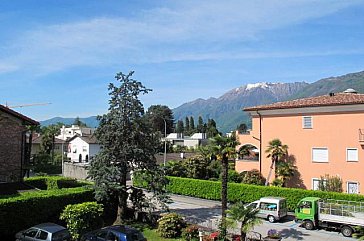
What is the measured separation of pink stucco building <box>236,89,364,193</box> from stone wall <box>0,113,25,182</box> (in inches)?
897

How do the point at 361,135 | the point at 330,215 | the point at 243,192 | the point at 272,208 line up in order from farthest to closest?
the point at 243,192 < the point at 361,135 < the point at 272,208 < the point at 330,215

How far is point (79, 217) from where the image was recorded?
20.5 m

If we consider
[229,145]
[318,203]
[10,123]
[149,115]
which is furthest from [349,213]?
[10,123]

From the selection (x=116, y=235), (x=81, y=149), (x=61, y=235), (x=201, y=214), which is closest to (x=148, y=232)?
(x=116, y=235)

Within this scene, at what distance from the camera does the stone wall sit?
2727 centimetres

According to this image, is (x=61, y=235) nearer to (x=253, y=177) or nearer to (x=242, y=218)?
(x=242, y=218)

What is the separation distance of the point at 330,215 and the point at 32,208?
19296mm

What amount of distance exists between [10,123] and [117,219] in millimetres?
11471

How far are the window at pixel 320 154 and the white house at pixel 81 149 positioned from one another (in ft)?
166

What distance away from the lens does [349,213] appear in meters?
23.3

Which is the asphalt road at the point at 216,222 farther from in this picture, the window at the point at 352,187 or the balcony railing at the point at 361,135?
the balcony railing at the point at 361,135

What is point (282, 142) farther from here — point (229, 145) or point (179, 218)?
point (179, 218)

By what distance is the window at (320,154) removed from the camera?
33.1 metres

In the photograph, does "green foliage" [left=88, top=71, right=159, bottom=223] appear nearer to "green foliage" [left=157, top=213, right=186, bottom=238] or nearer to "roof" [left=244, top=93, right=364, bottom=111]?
"green foliage" [left=157, top=213, right=186, bottom=238]
